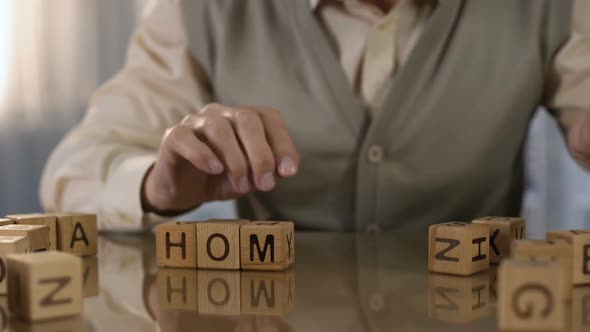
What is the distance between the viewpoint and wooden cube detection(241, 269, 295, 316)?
63 centimetres

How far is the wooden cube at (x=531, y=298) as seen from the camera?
51 centimetres

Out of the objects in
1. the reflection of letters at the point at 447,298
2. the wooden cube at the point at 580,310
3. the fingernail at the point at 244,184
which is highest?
the fingernail at the point at 244,184

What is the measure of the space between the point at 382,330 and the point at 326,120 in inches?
31.5

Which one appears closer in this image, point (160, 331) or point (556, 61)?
point (160, 331)

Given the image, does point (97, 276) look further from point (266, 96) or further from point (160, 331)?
point (266, 96)

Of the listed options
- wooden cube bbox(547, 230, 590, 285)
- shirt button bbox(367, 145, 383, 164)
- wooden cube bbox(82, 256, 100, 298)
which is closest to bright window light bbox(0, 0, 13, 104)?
shirt button bbox(367, 145, 383, 164)

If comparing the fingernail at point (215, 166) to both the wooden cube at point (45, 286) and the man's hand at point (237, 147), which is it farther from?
the wooden cube at point (45, 286)

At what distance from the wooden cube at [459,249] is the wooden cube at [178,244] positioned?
0.28 meters

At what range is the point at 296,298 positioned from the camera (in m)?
0.68

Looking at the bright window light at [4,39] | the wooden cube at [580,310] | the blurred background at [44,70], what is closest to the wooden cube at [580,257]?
the wooden cube at [580,310]

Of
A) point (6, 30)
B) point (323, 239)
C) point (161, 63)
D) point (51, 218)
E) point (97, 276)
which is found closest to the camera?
point (97, 276)

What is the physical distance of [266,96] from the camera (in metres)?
1.39

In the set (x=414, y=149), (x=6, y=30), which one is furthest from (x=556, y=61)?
(x=6, y=30)

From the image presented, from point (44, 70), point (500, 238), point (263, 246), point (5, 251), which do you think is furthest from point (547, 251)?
point (44, 70)
